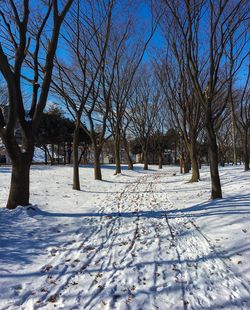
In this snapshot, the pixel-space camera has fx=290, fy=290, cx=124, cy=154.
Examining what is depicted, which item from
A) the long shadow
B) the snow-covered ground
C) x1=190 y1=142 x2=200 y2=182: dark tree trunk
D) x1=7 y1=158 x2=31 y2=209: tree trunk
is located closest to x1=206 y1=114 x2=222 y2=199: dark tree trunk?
the long shadow

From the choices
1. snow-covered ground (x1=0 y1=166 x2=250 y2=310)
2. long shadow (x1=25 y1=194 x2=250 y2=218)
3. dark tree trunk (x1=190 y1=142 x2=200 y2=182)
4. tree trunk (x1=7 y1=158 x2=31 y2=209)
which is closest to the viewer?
snow-covered ground (x1=0 y1=166 x2=250 y2=310)

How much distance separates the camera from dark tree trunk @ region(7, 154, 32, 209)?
307 inches

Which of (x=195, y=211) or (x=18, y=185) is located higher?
(x=18, y=185)

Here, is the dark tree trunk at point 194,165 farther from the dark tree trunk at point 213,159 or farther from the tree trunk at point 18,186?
the tree trunk at point 18,186

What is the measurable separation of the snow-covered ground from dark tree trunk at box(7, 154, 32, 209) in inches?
13.7

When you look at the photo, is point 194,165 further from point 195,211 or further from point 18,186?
point 18,186

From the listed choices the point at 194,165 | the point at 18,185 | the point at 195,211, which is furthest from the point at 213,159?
the point at 194,165

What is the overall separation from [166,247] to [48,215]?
3.71 meters

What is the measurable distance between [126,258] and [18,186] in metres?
4.35

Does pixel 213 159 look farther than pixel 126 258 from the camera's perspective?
Yes

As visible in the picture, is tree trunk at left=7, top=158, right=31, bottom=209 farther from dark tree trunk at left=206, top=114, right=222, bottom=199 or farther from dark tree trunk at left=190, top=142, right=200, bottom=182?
dark tree trunk at left=190, top=142, right=200, bottom=182

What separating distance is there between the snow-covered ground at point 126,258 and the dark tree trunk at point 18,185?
0.35 m

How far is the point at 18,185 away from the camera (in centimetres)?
786

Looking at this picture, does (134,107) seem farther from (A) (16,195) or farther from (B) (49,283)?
(B) (49,283)
